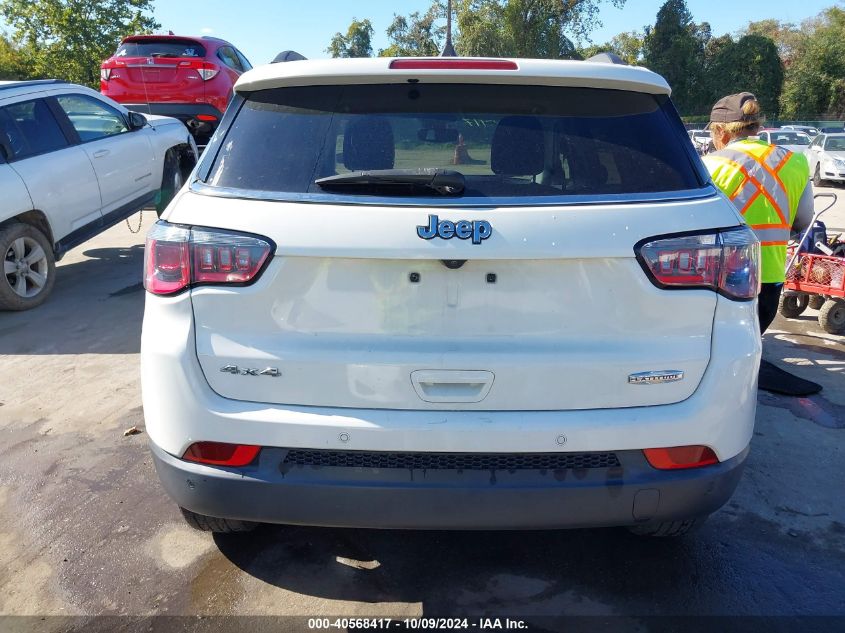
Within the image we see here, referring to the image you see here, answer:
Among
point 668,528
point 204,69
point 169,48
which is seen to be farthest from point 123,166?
point 668,528

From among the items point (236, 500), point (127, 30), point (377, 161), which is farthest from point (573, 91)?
point (127, 30)

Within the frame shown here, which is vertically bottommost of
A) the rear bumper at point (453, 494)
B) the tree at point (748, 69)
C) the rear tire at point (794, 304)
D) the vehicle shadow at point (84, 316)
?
the vehicle shadow at point (84, 316)

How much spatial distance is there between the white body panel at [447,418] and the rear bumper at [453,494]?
9 centimetres

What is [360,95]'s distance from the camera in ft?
7.68

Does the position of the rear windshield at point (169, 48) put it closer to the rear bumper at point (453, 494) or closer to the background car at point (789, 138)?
Result: the rear bumper at point (453, 494)

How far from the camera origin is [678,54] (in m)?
52.3

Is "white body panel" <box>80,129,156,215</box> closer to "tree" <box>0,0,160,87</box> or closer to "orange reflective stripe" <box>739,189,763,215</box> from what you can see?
"orange reflective stripe" <box>739,189,763,215</box>

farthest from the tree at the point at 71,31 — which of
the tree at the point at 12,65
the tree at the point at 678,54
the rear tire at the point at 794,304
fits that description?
the tree at the point at 678,54

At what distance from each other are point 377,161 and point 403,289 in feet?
1.53

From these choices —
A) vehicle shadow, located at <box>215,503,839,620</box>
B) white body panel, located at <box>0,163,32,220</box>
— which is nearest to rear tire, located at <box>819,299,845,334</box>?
vehicle shadow, located at <box>215,503,839,620</box>

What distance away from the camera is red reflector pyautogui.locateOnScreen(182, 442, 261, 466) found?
220 centimetres

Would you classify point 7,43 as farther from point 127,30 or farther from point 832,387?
point 832,387

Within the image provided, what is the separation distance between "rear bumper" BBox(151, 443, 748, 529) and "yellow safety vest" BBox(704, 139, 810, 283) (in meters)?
2.54

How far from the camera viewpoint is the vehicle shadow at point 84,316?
558 centimetres
